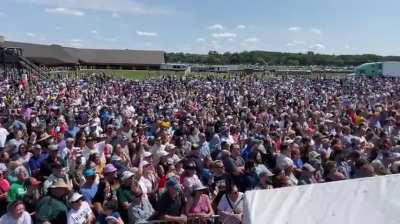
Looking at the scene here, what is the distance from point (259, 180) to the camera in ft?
27.4

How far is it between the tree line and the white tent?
127585 millimetres

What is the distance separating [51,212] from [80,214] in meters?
0.37

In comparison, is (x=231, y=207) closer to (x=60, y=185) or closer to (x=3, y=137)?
(x=60, y=185)

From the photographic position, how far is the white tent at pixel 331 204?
13.6 ft

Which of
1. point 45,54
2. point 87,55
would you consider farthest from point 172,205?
point 87,55

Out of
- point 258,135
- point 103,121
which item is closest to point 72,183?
point 258,135

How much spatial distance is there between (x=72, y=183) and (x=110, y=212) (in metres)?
1.39

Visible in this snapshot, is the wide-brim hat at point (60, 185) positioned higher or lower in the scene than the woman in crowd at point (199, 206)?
higher

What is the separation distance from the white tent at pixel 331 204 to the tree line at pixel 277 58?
127585 mm

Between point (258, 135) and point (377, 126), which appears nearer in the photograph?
point (258, 135)

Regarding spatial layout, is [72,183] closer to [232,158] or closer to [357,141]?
[232,158]

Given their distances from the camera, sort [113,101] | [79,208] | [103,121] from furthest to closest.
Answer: [113,101]
[103,121]
[79,208]

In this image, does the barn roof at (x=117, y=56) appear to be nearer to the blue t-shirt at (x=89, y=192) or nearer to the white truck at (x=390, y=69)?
the white truck at (x=390, y=69)

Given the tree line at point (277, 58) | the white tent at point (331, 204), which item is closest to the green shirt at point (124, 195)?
the white tent at point (331, 204)
